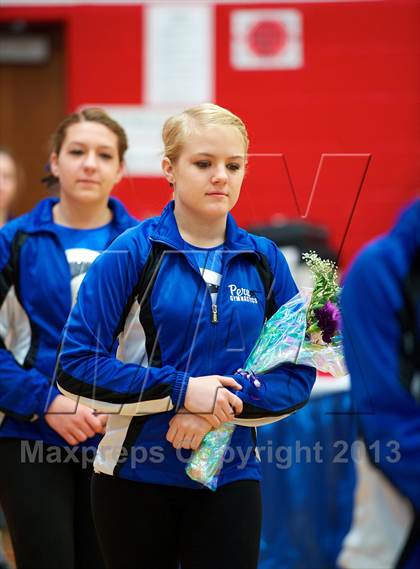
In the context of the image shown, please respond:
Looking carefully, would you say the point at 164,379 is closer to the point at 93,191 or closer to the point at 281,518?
the point at 93,191

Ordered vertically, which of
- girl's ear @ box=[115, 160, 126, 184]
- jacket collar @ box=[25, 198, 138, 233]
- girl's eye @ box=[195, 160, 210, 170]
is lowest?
jacket collar @ box=[25, 198, 138, 233]

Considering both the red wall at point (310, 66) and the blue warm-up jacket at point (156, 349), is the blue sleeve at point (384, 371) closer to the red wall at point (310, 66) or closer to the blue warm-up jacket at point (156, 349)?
the blue warm-up jacket at point (156, 349)

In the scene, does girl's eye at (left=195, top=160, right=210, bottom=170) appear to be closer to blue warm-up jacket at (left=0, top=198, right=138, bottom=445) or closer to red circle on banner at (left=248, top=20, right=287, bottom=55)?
blue warm-up jacket at (left=0, top=198, right=138, bottom=445)

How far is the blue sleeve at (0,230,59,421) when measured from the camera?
280 centimetres

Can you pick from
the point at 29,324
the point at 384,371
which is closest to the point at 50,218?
the point at 29,324

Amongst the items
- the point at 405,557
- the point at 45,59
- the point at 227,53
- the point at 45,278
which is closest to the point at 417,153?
the point at 45,278

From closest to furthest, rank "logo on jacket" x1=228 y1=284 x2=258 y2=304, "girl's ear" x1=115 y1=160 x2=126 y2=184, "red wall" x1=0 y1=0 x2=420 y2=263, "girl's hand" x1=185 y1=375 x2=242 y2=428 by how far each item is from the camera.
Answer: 1. "girl's hand" x1=185 y1=375 x2=242 y2=428
2. "logo on jacket" x1=228 y1=284 x2=258 y2=304
3. "girl's ear" x1=115 y1=160 x2=126 y2=184
4. "red wall" x1=0 y1=0 x2=420 y2=263

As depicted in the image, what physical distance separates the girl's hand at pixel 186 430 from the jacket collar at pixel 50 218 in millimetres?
986

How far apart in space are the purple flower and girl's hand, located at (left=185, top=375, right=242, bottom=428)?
29 centimetres

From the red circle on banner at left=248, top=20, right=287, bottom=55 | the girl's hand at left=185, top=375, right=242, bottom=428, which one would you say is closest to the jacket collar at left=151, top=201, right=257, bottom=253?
the girl's hand at left=185, top=375, right=242, bottom=428

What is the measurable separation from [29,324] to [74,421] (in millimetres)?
332

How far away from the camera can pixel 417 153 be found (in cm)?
329

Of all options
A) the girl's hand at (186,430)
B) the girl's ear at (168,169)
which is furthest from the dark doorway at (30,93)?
the girl's hand at (186,430)

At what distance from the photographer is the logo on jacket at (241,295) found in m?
2.26
